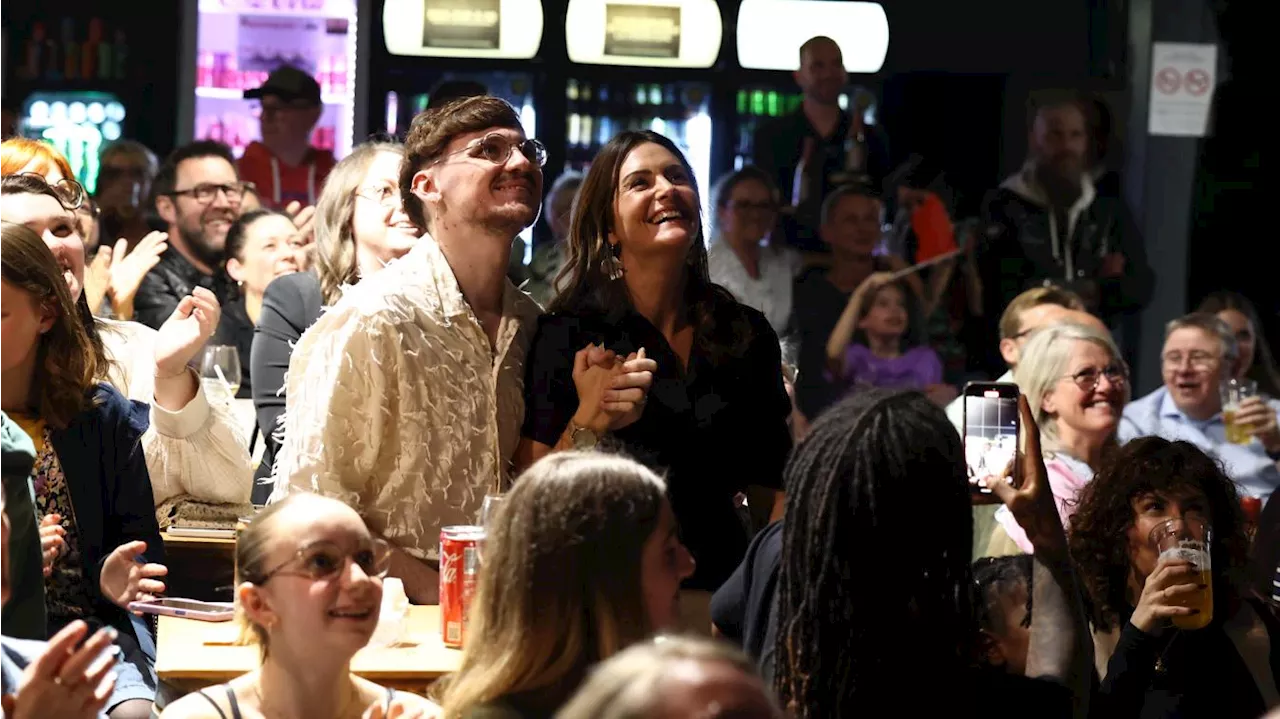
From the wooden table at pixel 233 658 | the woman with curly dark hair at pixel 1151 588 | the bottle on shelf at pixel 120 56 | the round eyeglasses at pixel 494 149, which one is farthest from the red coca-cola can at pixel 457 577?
the bottle on shelf at pixel 120 56

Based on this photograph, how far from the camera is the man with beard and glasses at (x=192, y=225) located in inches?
235

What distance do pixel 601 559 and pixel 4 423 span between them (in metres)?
1.09

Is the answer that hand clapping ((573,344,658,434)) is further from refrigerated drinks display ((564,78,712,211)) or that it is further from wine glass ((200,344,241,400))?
refrigerated drinks display ((564,78,712,211))

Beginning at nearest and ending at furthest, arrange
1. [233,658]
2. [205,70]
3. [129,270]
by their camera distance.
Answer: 1. [233,658]
2. [129,270]
3. [205,70]

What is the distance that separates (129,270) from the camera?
17.9 ft

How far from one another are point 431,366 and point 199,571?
0.88 metres

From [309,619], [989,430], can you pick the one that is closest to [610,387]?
[989,430]

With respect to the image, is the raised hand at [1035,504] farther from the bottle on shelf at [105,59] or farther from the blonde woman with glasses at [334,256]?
the bottle on shelf at [105,59]

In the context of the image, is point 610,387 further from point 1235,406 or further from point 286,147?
point 286,147

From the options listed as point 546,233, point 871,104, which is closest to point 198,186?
point 546,233

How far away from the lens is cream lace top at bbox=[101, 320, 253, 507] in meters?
3.87

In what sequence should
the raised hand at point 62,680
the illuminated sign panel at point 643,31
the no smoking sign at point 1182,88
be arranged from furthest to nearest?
the illuminated sign panel at point 643,31
the no smoking sign at point 1182,88
the raised hand at point 62,680

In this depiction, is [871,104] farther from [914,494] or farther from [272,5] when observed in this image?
[914,494]

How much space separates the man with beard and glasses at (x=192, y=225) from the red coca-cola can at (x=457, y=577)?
296 centimetres
